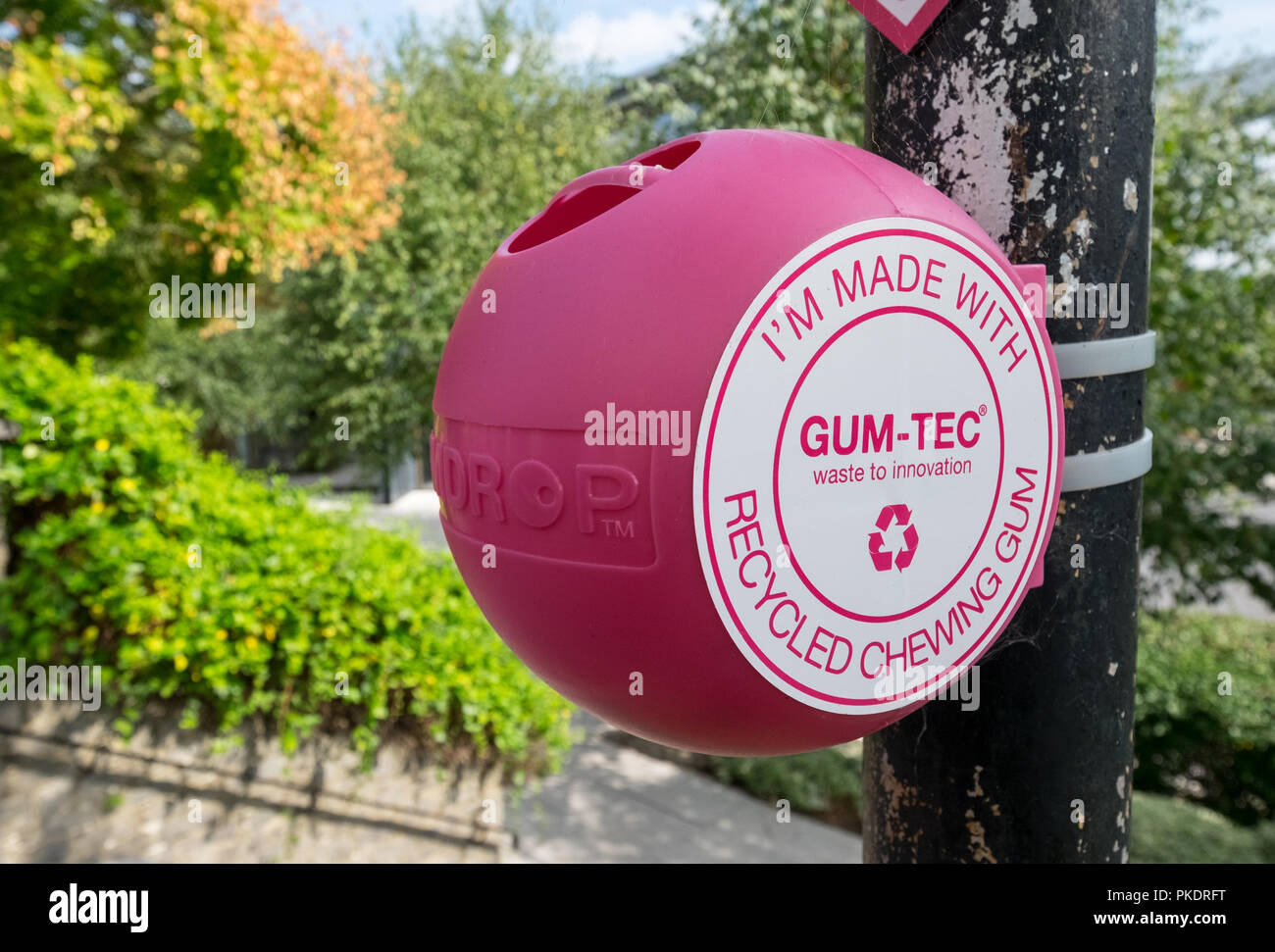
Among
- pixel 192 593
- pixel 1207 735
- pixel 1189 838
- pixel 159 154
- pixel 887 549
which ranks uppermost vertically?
pixel 159 154

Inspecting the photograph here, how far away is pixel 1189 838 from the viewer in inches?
206

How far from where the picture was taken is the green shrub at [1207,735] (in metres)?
6.44

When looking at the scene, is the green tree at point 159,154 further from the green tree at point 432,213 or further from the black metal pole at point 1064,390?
the black metal pole at point 1064,390

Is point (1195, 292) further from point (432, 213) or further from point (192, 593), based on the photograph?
point (432, 213)

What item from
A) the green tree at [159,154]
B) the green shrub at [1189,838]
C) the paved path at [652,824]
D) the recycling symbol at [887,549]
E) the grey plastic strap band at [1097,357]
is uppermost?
the green tree at [159,154]

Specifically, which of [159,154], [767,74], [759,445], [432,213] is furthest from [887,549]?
[432,213]

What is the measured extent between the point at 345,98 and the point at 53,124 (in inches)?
84.4

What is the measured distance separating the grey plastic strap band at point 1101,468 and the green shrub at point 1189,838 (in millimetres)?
4419

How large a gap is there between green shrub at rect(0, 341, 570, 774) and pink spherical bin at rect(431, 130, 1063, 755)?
11.3ft

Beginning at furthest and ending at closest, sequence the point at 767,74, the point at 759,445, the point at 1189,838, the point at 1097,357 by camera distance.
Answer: the point at 767,74 < the point at 1189,838 < the point at 1097,357 < the point at 759,445

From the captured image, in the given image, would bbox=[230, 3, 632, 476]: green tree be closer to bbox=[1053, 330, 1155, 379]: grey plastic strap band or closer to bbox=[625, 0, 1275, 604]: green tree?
bbox=[625, 0, 1275, 604]: green tree

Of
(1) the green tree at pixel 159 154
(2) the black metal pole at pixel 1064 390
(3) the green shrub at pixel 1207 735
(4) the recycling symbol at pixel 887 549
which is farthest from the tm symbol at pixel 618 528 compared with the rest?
(3) the green shrub at pixel 1207 735

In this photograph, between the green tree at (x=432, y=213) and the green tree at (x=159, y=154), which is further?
the green tree at (x=432, y=213)

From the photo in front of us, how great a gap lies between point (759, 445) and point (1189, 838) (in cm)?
557
